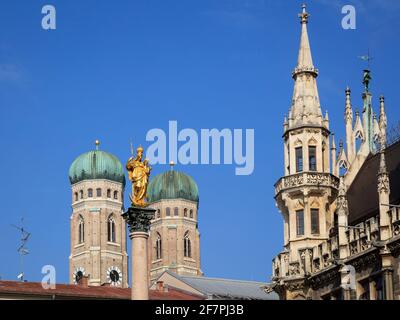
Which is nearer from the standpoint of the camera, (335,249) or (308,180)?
(335,249)

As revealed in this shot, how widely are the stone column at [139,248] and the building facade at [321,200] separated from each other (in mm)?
12427

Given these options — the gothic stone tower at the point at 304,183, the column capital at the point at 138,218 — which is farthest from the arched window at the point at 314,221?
the column capital at the point at 138,218

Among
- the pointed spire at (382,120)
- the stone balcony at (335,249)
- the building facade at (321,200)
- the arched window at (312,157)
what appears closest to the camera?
the stone balcony at (335,249)

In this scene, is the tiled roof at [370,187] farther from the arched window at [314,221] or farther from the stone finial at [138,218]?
the stone finial at [138,218]

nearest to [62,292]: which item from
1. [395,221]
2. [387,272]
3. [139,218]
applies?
[139,218]

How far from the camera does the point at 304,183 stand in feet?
240

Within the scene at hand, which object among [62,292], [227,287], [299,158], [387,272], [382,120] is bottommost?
[387,272]

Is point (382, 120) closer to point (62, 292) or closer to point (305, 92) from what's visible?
point (305, 92)

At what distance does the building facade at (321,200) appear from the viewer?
6712 centimetres

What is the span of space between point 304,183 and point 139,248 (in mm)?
16664

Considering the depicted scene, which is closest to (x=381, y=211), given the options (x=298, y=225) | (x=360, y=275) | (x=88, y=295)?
(x=360, y=275)

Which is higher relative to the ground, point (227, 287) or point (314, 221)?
point (227, 287)

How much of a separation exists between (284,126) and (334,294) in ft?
38.6

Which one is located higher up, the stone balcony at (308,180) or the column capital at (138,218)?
the stone balcony at (308,180)
